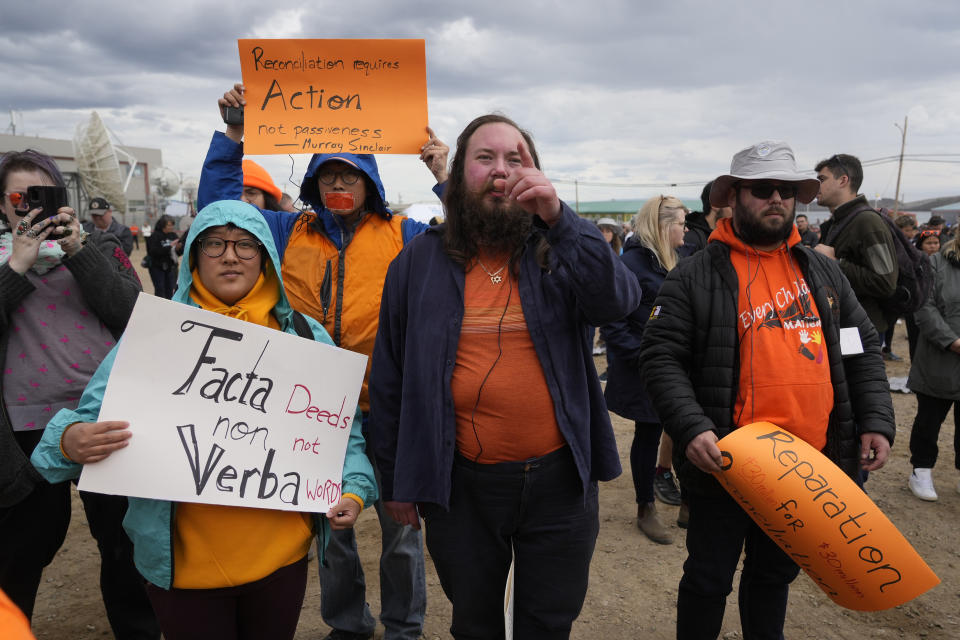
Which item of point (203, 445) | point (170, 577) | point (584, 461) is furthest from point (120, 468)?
point (584, 461)

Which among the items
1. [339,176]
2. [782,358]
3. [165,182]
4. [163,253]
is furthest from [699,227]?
[165,182]

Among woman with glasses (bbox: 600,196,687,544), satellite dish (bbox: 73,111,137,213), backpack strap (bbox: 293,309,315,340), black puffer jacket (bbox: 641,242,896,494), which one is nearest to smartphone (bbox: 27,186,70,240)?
backpack strap (bbox: 293,309,315,340)

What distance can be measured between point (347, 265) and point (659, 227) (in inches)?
88.0

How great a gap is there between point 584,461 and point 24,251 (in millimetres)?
2079

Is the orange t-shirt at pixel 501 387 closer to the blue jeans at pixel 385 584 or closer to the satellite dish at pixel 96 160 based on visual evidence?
→ the blue jeans at pixel 385 584

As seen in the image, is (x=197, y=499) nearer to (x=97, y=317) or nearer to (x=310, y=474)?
(x=310, y=474)

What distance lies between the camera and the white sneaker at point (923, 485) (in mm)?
4643

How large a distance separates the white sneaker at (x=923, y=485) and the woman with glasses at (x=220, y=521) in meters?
4.57

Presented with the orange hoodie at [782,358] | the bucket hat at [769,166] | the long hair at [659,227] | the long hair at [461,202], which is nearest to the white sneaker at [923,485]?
the long hair at [659,227]

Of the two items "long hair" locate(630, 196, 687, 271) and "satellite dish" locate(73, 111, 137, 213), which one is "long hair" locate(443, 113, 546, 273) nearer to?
"long hair" locate(630, 196, 687, 271)

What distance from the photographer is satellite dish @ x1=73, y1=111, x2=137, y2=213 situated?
127 ft

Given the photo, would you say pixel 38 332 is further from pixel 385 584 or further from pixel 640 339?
pixel 640 339

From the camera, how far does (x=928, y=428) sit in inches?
182

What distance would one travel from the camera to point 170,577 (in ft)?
5.92
